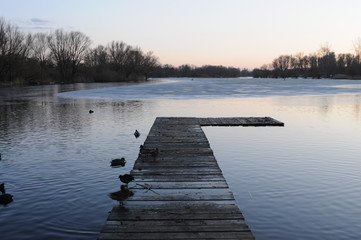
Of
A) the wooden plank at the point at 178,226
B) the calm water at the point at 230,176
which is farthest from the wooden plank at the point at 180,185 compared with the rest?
the wooden plank at the point at 178,226

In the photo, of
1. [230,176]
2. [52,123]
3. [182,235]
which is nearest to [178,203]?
[182,235]

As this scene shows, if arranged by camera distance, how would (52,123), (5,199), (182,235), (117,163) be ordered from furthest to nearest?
(52,123) → (117,163) → (5,199) → (182,235)

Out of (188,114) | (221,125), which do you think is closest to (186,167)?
(221,125)

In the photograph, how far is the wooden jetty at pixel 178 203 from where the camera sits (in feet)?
17.7

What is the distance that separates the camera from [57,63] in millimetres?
111625

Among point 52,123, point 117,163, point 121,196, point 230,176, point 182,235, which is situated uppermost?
point 52,123

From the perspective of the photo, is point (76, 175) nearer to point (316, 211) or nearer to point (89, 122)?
point (316, 211)

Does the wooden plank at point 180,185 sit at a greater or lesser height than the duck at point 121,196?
lesser

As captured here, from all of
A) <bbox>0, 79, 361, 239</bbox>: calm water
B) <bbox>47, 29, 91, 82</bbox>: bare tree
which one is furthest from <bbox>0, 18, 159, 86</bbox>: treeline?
<bbox>0, 79, 361, 239</bbox>: calm water

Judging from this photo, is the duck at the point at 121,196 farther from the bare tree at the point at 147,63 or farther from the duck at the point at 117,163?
the bare tree at the point at 147,63

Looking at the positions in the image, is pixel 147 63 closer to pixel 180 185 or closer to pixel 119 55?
pixel 119 55

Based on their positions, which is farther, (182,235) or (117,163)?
(117,163)

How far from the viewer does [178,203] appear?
672cm

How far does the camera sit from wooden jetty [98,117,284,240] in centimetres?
539
